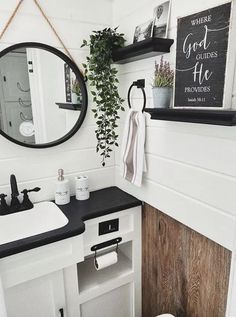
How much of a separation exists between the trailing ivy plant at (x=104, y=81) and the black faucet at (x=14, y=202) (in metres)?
0.53

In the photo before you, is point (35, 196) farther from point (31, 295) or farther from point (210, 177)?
point (210, 177)

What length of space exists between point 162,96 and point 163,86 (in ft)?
0.15

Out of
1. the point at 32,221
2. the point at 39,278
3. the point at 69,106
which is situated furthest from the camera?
the point at 69,106

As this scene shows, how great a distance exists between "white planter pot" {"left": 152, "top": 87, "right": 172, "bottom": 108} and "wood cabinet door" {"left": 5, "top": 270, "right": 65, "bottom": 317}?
3.27 ft

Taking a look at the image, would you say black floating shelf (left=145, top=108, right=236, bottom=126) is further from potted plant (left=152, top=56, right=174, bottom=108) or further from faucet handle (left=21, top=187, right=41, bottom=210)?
faucet handle (left=21, top=187, right=41, bottom=210)

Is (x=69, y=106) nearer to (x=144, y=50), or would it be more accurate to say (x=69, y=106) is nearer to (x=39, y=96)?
(x=39, y=96)

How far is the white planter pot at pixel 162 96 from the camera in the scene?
1.11 metres

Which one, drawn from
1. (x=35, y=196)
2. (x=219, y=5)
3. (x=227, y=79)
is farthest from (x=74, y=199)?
(x=219, y=5)

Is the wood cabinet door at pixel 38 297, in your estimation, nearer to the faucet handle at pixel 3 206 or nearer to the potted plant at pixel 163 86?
the faucet handle at pixel 3 206

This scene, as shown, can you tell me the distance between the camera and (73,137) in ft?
5.19

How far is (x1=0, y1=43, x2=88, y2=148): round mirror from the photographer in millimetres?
1358

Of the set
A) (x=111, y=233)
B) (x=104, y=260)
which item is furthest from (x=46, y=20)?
(x=104, y=260)

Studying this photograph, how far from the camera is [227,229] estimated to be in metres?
1.01

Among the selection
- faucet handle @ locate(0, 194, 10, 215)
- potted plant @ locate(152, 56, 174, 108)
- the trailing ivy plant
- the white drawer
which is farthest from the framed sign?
faucet handle @ locate(0, 194, 10, 215)
